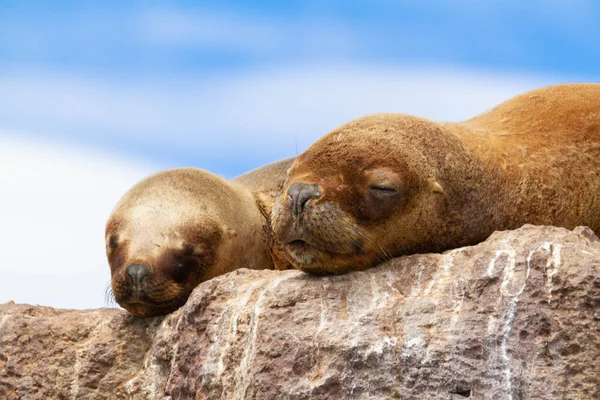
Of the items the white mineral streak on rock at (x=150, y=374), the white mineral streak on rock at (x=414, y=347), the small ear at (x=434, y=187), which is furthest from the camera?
the white mineral streak on rock at (x=150, y=374)

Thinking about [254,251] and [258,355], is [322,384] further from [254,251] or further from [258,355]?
[254,251]

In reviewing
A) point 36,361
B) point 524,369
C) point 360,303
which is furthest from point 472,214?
point 36,361

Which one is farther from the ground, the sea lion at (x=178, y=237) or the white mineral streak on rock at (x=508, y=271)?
the sea lion at (x=178, y=237)

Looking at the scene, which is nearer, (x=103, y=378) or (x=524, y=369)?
(x=524, y=369)

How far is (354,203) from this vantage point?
7.75 metres

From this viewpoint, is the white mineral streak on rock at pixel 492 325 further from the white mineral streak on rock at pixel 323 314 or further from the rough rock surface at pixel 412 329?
the white mineral streak on rock at pixel 323 314

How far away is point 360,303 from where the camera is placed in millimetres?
7453

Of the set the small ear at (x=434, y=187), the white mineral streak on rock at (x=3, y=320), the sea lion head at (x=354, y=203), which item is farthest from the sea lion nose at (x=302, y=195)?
the white mineral streak on rock at (x=3, y=320)

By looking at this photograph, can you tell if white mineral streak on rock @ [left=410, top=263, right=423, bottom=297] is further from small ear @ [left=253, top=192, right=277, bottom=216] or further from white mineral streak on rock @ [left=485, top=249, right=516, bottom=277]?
small ear @ [left=253, top=192, right=277, bottom=216]

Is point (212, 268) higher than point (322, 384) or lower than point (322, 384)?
higher

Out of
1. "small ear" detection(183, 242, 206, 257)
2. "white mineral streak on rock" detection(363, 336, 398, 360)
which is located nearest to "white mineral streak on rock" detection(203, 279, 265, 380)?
"white mineral streak on rock" detection(363, 336, 398, 360)

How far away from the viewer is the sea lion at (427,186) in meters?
7.72

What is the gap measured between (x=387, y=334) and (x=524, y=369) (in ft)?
3.18

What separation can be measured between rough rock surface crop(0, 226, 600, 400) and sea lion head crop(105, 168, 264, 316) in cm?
107
